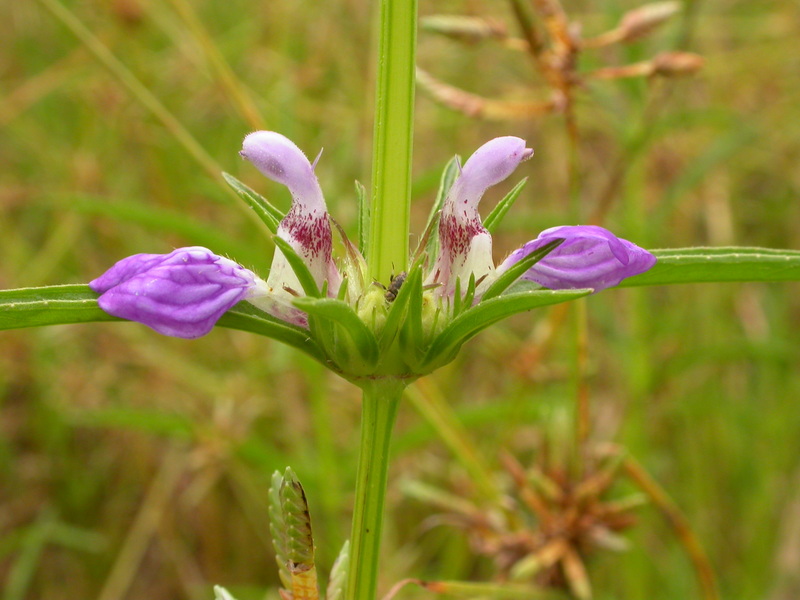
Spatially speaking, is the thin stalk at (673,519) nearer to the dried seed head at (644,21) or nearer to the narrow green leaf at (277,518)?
the dried seed head at (644,21)

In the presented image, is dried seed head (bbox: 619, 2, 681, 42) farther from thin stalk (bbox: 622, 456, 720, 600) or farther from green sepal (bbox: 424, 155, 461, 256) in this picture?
thin stalk (bbox: 622, 456, 720, 600)

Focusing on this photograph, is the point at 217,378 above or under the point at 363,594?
above

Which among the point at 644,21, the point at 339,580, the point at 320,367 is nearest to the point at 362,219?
the point at 339,580

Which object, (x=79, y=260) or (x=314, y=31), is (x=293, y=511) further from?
(x=314, y=31)

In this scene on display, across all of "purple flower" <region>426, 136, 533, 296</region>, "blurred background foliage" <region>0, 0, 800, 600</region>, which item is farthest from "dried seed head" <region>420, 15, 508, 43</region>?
"purple flower" <region>426, 136, 533, 296</region>

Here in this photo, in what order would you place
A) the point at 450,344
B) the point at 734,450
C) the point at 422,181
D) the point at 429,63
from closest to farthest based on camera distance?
the point at 450,344 → the point at 422,181 → the point at 734,450 → the point at 429,63

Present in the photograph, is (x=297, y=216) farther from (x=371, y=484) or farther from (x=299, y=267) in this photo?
(x=371, y=484)

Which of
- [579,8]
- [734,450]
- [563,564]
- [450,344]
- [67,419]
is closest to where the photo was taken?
[450,344]

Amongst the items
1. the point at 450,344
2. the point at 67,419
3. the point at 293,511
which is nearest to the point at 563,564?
the point at 450,344
